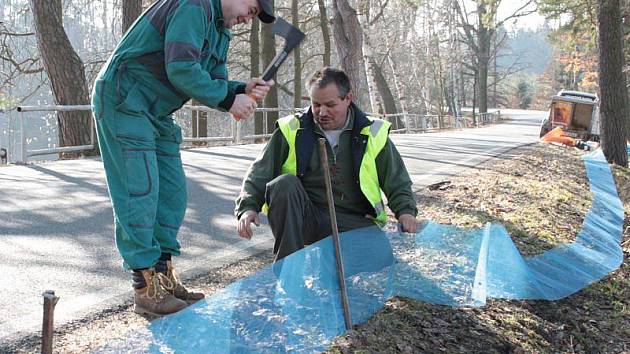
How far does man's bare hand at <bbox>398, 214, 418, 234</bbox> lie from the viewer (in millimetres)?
3617

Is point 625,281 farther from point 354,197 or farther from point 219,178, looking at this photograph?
point 219,178

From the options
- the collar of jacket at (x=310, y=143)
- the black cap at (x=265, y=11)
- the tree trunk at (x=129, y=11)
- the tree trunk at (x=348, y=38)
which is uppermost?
the tree trunk at (x=129, y=11)

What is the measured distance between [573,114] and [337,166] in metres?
19.9

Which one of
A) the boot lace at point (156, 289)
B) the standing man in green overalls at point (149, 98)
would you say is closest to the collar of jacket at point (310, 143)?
the standing man in green overalls at point (149, 98)

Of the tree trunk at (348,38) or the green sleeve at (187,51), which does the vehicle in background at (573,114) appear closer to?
the tree trunk at (348,38)

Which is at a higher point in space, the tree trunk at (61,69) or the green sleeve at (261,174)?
the tree trunk at (61,69)

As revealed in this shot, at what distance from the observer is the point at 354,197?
3.83m

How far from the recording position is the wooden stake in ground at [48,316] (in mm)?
1736

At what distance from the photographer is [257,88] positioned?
3.36m

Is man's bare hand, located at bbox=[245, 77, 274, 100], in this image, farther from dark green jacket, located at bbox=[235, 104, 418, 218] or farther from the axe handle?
dark green jacket, located at bbox=[235, 104, 418, 218]

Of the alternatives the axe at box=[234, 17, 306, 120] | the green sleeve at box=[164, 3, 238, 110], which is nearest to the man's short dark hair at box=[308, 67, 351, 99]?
the axe at box=[234, 17, 306, 120]

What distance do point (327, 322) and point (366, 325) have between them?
1.16ft

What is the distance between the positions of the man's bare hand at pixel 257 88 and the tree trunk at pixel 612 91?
10923mm

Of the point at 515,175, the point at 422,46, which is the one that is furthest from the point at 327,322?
the point at 422,46
